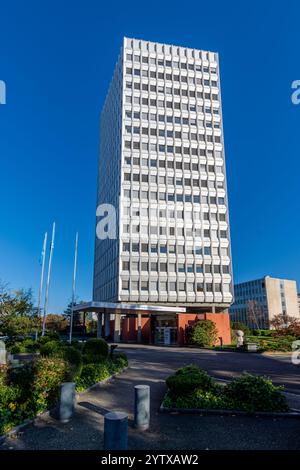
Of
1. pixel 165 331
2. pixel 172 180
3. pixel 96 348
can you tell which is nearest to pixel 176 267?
pixel 165 331

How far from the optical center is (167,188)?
2143 inches

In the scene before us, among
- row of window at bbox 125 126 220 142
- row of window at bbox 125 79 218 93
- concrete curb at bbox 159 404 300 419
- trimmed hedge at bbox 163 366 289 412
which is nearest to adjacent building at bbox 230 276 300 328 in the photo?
row of window at bbox 125 126 220 142

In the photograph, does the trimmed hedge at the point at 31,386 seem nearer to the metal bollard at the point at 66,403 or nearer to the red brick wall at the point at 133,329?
the metal bollard at the point at 66,403

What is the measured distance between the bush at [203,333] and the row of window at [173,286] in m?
12.8

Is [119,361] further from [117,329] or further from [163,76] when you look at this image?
[163,76]

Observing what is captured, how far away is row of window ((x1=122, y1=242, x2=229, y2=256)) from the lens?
5069 centimetres

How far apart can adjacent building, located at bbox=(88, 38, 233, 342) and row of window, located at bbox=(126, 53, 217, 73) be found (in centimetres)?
19

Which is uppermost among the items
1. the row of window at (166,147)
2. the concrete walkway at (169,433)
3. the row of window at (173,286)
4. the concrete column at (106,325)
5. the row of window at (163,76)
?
the row of window at (163,76)

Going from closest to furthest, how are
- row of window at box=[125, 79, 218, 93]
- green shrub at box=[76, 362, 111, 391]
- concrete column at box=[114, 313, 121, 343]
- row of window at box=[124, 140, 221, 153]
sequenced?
1. green shrub at box=[76, 362, 111, 391]
2. concrete column at box=[114, 313, 121, 343]
3. row of window at box=[124, 140, 221, 153]
4. row of window at box=[125, 79, 218, 93]

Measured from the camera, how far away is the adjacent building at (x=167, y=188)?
165 ft

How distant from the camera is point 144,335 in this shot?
1795 inches

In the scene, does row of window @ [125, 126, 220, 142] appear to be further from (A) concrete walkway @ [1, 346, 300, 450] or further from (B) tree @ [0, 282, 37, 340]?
(A) concrete walkway @ [1, 346, 300, 450]

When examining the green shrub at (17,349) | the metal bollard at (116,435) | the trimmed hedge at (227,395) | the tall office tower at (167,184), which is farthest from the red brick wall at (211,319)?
the metal bollard at (116,435)
